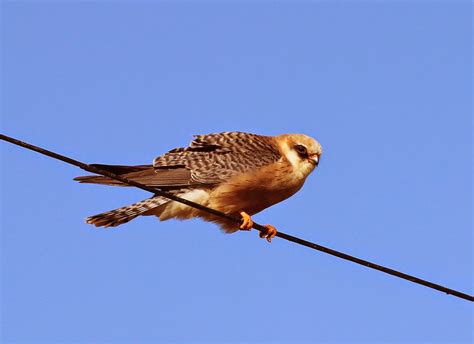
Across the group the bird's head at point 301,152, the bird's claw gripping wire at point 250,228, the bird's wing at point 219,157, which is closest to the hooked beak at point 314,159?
the bird's head at point 301,152

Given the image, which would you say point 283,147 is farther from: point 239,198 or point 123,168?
point 123,168

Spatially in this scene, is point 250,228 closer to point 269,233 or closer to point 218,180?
point 269,233

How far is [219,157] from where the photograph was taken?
6.75 metres

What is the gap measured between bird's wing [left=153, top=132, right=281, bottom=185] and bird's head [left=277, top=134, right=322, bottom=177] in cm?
12

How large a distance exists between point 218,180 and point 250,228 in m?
0.48

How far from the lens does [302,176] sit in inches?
270

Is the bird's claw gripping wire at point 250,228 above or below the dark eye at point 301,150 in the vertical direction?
below

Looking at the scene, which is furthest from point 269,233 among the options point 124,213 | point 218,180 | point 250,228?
point 124,213

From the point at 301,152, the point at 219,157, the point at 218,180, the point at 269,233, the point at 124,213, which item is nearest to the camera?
the point at 269,233

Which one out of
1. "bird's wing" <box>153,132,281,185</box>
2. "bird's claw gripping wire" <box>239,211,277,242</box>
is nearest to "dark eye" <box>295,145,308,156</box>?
"bird's wing" <box>153,132,281,185</box>

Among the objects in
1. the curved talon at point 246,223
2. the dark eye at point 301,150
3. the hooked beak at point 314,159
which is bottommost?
the curved talon at point 246,223

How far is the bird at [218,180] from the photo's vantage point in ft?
20.9

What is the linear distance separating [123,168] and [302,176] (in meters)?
1.56

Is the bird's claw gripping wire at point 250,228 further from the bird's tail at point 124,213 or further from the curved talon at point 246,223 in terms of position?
the bird's tail at point 124,213
